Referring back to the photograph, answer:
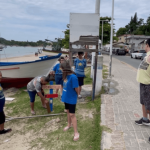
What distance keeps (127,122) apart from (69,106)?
4.98 feet

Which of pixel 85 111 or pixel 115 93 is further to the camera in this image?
pixel 115 93

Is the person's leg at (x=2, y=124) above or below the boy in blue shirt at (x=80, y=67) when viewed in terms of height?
below

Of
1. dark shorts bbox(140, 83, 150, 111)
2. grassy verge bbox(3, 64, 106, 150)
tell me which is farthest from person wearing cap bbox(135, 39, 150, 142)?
grassy verge bbox(3, 64, 106, 150)

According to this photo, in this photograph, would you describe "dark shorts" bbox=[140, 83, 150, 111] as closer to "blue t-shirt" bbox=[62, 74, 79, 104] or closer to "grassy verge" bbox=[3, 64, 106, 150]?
"grassy verge" bbox=[3, 64, 106, 150]

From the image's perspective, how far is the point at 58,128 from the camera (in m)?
3.83

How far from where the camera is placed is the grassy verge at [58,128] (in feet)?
10.5

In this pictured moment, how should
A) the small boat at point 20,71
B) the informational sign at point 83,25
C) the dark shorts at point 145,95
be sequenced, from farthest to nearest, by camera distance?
1. the small boat at point 20,71
2. the informational sign at point 83,25
3. the dark shorts at point 145,95

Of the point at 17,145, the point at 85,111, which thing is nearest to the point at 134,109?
the point at 85,111

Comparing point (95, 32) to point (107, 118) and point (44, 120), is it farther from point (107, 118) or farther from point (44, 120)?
point (44, 120)

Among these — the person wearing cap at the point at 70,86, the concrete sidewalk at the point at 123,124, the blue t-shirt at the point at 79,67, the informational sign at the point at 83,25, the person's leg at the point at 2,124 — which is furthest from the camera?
the blue t-shirt at the point at 79,67

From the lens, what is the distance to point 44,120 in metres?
4.33

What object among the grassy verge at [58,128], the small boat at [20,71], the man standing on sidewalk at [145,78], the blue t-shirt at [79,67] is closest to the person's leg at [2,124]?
the grassy verge at [58,128]

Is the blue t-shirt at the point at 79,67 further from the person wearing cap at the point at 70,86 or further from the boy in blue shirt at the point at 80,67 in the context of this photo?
the person wearing cap at the point at 70,86

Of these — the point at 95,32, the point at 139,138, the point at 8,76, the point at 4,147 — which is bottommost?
the point at 4,147
